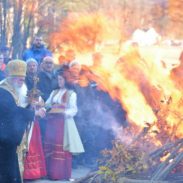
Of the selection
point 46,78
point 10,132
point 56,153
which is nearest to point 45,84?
point 46,78

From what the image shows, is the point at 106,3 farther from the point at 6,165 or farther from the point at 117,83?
the point at 6,165

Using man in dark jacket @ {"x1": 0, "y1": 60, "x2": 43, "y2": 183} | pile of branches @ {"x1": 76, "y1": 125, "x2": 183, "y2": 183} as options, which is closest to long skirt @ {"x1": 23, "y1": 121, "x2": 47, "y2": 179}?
pile of branches @ {"x1": 76, "y1": 125, "x2": 183, "y2": 183}

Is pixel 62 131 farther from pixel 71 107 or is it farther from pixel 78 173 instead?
pixel 78 173

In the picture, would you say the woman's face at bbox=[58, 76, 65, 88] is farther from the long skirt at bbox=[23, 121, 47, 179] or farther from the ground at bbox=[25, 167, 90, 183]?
the ground at bbox=[25, 167, 90, 183]

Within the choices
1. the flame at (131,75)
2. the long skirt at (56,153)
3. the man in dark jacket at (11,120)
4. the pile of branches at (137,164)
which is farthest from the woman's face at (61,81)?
the man in dark jacket at (11,120)

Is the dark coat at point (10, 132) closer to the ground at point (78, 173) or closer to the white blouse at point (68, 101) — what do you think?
the ground at point (78, 173)

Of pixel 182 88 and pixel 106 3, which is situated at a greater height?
pixel 106 3

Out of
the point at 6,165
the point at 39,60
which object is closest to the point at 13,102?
the point at 6,165

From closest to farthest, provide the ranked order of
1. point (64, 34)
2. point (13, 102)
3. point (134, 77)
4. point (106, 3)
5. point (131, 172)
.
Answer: point (13, 102) → point (131, 172) → point (134, 77) → point (64, 34) → point (106, 3)

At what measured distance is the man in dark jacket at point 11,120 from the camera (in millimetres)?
7527

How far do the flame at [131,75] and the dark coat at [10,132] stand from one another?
2.17 metres

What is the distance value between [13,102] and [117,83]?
2819 mm

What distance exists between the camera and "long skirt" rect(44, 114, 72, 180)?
10.4 metres

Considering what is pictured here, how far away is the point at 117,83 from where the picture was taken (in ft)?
32.9
